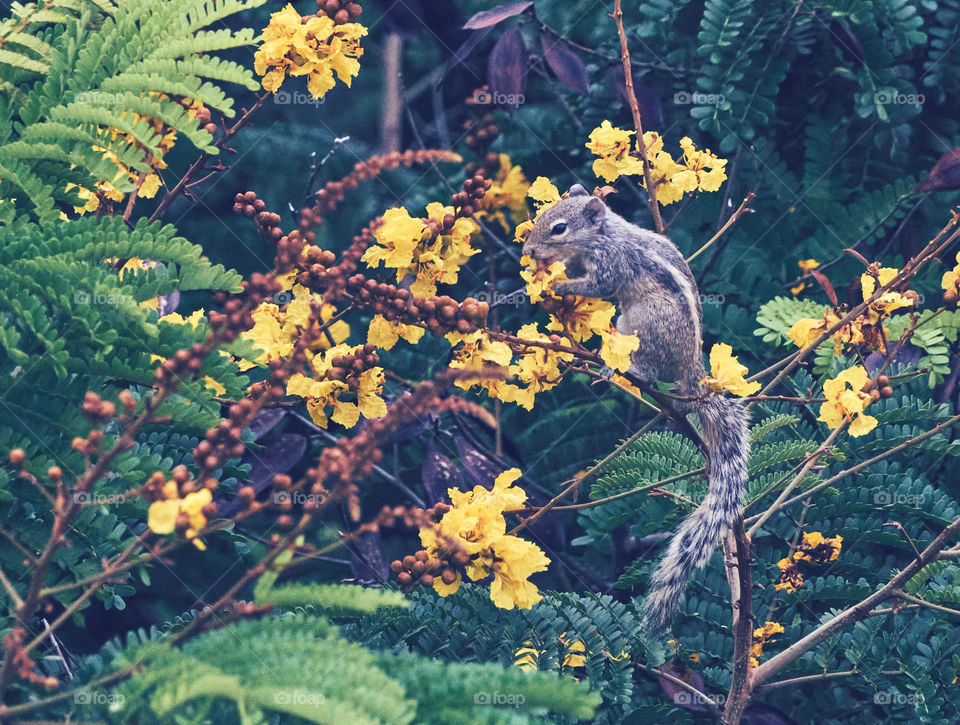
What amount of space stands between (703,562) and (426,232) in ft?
2.37

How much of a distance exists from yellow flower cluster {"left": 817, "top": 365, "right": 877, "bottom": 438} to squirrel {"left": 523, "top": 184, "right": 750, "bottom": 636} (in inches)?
6.5

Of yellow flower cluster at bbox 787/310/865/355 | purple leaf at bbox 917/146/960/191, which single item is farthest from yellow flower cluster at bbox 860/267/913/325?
purple leaf at bbox 917/146/960/191

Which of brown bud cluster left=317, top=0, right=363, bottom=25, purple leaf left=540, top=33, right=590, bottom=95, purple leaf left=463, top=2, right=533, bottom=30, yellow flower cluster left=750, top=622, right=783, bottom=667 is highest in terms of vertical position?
brown bud cluster left=317, top=0, right=363, bottom=25

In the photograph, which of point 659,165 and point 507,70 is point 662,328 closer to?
point 659,165

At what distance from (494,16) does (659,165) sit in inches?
20.6

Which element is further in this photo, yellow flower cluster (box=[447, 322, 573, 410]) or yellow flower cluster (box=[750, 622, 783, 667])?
yellow flower cluster (box=[750, 622, 783, 667])

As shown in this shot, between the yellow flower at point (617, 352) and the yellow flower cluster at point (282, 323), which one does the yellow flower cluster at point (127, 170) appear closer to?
the yellow flower cluster at point (282, 323)

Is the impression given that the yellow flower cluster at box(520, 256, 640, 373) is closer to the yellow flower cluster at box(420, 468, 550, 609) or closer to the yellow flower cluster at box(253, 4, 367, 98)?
the yellow flower cluster at box(420, 468, 550, 609)

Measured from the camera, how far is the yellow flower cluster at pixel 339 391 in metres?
1.57

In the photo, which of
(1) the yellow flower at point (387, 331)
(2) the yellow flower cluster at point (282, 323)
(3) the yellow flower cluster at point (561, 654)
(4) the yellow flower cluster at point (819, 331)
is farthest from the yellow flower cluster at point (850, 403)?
(2) the yellow flower cluster at point (282, 323)

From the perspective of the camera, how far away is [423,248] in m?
1.61

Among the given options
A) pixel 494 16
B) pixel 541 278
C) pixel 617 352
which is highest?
pixel 494 16

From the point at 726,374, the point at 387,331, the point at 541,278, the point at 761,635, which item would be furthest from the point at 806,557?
the point at 387,331

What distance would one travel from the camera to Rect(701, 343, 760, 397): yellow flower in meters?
1.42
